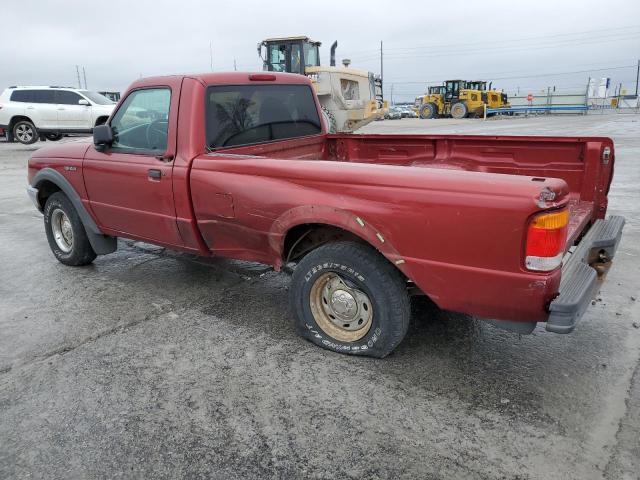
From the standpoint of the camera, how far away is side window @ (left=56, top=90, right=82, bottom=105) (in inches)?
715

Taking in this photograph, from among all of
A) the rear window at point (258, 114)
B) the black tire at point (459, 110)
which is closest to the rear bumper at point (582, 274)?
the rear window at point (258, 114)

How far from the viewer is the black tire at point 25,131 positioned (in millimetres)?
18688

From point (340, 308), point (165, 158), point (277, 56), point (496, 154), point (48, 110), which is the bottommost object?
point (340, 308)

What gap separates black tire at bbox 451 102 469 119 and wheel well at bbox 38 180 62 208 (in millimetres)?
37385

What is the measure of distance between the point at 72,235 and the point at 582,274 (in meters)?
4.52

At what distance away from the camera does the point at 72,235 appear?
5129mm

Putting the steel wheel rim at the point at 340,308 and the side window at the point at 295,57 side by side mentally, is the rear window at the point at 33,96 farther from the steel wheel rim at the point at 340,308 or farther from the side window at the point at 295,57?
the steel wheel rim at the point at 340,308

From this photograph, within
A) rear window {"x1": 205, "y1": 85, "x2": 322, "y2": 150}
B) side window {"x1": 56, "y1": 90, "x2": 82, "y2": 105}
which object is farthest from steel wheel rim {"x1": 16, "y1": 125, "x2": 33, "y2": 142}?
rear window {"x1": 205, "y1": 85, "x2": 322, "y2": 150}

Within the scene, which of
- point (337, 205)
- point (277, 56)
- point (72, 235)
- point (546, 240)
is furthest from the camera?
point (277, 56)

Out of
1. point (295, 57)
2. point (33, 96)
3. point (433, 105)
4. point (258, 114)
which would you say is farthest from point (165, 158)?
point (433, 105)

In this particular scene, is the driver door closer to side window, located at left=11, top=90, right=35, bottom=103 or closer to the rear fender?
the rear fender

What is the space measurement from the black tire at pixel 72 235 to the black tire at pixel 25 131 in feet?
51.8

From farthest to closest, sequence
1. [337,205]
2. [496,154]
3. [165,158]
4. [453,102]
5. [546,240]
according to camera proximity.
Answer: [453,102] < [496,154] < [165,158] < [337,205] < [546,240]

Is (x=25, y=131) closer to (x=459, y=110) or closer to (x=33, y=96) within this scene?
(x=33, y=96)
